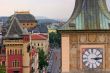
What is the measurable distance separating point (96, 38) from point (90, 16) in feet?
3.72

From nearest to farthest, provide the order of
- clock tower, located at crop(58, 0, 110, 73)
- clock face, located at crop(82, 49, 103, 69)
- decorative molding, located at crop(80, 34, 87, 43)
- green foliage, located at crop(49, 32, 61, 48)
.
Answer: clock face, located at crop(82, 49, 103, 69)
clock tower, located at crop(58, 0, 110, 73)
decorative molding, located at crop(80, 34, 87, 43)
green foliage, located at crop(49, 32, 61, 48)

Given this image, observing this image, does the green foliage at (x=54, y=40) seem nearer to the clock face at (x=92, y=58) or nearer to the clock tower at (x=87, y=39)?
the clock tower at (x=87, y=39)

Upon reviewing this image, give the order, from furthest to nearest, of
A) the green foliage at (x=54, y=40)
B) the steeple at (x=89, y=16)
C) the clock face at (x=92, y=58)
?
1. the green foliage at (x=54, y=40)
2. the steeple at (x=89, y=16)
3. the clock face at (x=92, y=58)

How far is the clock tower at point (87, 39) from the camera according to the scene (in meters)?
23.0

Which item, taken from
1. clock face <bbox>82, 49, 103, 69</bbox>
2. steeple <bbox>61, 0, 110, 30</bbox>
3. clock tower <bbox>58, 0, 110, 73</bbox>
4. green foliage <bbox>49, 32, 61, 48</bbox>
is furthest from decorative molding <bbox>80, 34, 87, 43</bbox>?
green foliage <bbox>49, 32, 61, 48</bbox>

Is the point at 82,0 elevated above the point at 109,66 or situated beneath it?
elevated above

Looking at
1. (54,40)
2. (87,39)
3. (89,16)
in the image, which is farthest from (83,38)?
(54,40)

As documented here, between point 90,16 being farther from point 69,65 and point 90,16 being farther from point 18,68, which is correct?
point 18,68

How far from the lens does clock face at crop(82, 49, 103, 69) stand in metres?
22.8

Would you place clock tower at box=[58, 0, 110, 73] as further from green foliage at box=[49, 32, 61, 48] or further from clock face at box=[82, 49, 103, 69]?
green foliage at box=[49, 32, 61, 48]

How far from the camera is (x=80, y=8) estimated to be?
23875mm

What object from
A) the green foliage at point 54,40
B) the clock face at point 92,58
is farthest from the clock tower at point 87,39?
the green foliage at point 54,40

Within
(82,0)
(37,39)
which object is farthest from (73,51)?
(37,39)

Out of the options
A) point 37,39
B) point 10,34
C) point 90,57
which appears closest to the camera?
point 90,57
